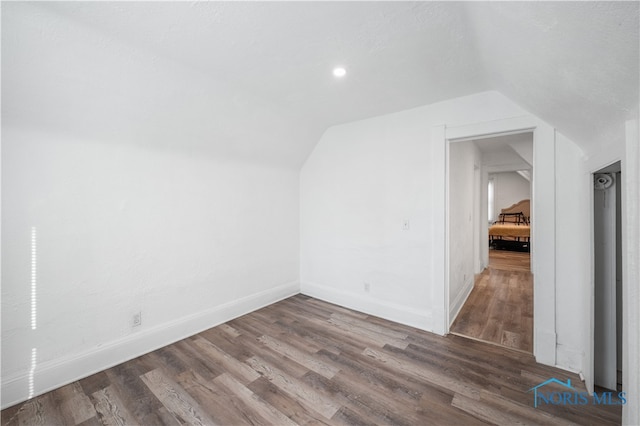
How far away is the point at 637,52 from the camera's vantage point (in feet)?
2.58

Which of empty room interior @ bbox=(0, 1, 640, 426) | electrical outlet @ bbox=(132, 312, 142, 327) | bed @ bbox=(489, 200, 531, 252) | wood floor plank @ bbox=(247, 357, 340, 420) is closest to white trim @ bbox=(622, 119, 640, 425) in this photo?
empty room interior @ bbox=(0, 1, 640, 426)

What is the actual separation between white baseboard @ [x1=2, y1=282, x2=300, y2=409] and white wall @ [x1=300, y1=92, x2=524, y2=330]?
1300 mm

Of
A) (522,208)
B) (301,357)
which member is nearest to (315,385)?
(301,357)

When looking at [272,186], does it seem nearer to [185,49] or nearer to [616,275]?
[185,49]

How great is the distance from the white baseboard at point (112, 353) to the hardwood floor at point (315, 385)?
0.24ft

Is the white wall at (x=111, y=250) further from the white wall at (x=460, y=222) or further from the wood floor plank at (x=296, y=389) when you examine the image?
the white wall at (x=460, y=222)

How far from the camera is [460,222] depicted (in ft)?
11.4

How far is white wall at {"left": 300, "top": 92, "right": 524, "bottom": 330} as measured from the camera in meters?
2.67

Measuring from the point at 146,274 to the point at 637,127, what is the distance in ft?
11.1

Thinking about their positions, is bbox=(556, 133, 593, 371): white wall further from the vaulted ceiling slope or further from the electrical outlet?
the electrical outlet

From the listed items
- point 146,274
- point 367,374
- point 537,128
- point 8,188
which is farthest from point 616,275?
point 8,188

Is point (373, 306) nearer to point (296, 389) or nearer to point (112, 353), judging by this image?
point (296, 389)

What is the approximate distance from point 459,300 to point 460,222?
1.02m

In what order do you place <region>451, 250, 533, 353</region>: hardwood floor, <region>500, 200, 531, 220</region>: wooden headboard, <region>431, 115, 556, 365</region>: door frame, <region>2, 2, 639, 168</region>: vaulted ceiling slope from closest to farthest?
<region>2, 2, 639, 168</region>: vaulted ceiling slope
<region>431, 115, 556, 365</region>: door frame
<region>451, 250, 533, 353</region>: hardwood floor
<region>500, 200, 531, 220</region>: wooden headboard
